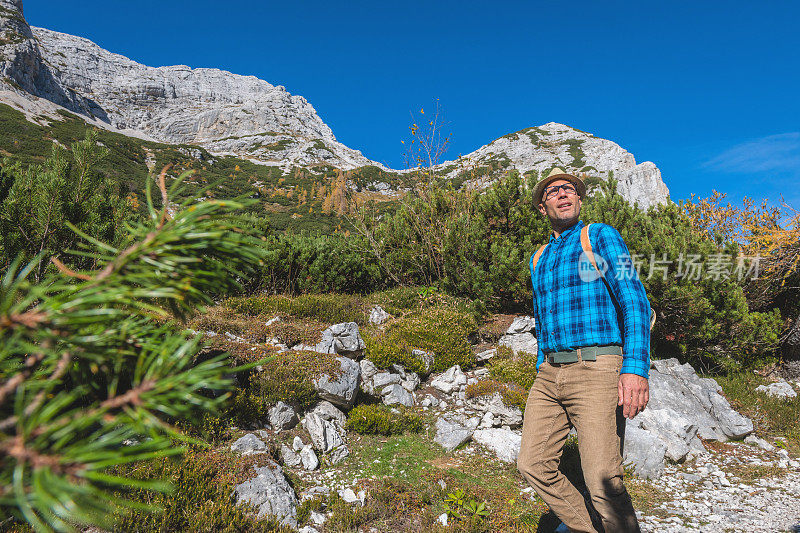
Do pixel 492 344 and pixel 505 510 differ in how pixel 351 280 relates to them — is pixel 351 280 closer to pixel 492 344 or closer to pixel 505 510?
pixel 492 344

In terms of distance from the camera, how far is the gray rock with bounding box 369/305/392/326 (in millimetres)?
7746

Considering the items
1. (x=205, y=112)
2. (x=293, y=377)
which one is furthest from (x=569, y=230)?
(x=205, y=112)

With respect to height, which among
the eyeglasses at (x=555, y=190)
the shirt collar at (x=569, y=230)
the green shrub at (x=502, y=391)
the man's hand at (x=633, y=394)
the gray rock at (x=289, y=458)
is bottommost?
the gray rock at (x=289, y=458)

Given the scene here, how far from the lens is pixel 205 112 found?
345ft

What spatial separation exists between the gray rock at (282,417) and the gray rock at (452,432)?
6.10 ft

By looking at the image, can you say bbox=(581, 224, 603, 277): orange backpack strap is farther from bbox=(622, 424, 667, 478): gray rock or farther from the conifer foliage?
bbox=(622, 424, 667, 478): gray rock

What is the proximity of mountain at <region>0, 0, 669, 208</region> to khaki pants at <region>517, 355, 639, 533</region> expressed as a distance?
38.3 m

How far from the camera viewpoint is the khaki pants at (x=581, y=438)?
2.20 m

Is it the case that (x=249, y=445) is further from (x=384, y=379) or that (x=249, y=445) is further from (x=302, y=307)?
(x=302, y=307)

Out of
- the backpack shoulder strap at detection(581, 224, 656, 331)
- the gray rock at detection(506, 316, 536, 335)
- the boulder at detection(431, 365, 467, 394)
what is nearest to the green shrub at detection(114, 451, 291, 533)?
the backpack shoulder strap at detection(581, 224, 656, 331)

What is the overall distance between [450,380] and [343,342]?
1870mm

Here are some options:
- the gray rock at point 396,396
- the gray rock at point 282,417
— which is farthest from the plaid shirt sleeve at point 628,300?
the gray rock at point 396,396

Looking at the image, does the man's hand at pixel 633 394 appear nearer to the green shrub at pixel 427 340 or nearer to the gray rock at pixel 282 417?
the gray rock at pixel 282 417

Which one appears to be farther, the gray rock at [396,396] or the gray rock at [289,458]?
the gray rock at [396,396]
